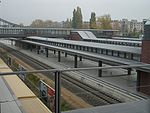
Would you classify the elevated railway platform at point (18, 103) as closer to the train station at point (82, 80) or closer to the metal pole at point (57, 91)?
the train station at point (82, 80)

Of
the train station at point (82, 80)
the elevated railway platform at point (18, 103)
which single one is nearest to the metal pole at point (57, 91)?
the train station at point (82, 80)

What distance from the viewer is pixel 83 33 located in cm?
7175

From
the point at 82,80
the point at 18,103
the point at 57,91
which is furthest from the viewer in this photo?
the point at 82,80

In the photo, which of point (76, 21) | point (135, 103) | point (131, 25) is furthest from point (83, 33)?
point (131, 25)

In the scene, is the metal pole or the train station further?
the train station

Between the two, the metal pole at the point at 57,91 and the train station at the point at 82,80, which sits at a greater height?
the metal pole at the point at 57,91

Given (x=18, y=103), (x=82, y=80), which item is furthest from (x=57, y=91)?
(x=82, y=80)

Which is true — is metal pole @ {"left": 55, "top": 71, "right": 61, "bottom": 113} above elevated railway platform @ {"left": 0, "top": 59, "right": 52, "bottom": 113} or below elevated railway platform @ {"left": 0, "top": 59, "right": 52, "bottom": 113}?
above

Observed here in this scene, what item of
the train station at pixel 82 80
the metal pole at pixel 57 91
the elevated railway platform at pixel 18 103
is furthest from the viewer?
the elevated railway platform at pixel 18 103

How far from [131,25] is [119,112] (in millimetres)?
151461

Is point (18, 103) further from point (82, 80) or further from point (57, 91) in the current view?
point (82, 80)

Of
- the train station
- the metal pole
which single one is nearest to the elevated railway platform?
the train station

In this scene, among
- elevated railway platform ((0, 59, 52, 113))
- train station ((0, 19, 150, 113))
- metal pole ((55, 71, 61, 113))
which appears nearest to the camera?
metal pole ((55, 71, 61, 113))

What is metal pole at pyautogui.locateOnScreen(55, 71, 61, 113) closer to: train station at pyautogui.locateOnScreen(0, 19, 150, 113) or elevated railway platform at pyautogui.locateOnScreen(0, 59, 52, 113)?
train station at pyautogui.locateOnScreen(0, 19, 150, 113)
